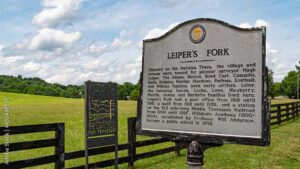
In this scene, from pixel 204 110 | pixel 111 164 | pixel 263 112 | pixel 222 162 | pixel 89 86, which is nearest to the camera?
pixel 263 112

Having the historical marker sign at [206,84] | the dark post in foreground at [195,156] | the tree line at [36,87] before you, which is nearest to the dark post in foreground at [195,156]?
the dark post in foreground at [195,156]

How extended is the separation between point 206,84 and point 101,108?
147 inches

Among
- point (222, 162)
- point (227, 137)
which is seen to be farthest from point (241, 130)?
point (222, 162)

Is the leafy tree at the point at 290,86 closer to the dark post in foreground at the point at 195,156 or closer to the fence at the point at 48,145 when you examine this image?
the fence at the point at 48,145

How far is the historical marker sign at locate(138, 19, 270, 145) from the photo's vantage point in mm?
5391

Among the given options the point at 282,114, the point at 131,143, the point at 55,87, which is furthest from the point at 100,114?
the point at 55,87

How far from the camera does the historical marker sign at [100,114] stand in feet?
27.7

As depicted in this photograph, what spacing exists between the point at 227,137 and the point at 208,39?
1560 millimetres

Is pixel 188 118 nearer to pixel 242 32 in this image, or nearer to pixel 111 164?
pixel 242 32

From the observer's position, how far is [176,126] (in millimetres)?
6035

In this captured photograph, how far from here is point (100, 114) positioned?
8797 millimetres

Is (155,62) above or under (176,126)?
above

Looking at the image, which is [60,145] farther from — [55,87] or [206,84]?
[55,87]

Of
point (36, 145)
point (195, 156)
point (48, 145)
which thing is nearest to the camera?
point (195, 156)
